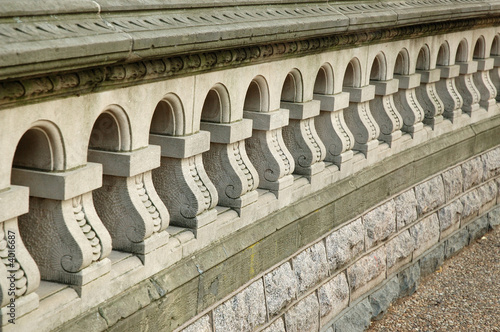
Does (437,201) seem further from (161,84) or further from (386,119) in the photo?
(161,84)


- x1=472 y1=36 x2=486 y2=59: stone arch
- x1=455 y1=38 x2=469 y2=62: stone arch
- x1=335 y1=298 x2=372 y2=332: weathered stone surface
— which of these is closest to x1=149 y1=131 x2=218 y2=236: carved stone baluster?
x1=335 y1=298 x2=372 y2=332: weathered stone surface

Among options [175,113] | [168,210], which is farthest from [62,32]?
[168,210]

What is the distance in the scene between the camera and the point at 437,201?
7.76m

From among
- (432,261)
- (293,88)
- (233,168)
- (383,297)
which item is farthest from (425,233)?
(233,168)

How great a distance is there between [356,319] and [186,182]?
2414mm

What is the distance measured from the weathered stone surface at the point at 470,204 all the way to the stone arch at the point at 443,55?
50.3 inches

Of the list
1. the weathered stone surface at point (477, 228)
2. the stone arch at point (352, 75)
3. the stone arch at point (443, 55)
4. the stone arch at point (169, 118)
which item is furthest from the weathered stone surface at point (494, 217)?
the stone arch at point (169, 118)

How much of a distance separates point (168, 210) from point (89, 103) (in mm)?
1063

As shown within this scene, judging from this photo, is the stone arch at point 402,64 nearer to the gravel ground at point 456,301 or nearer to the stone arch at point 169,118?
the gravel ground at point 456,301

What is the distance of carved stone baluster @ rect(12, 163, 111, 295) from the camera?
11.0 feet

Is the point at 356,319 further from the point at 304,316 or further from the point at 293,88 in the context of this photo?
the point at 293,88

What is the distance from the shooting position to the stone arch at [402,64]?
6977mm

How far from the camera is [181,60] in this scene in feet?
12.8

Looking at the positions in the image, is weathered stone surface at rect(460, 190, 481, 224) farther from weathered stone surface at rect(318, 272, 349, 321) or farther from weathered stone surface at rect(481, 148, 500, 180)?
weathered stone surface at rect(318, 272, 349, 321)
